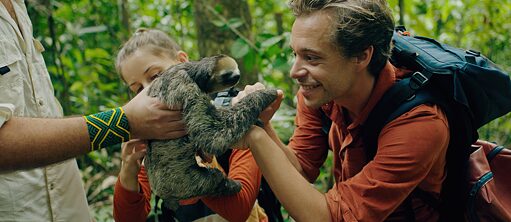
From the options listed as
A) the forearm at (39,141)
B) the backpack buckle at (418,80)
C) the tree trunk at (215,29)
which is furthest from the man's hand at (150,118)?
the tree trunk at (215,29)

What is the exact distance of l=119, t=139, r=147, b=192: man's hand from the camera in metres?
2.38

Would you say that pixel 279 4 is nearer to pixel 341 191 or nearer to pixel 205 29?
pixel 205 29

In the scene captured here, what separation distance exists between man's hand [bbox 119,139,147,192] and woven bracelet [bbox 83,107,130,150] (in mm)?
352

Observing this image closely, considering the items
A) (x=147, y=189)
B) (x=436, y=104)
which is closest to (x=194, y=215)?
(x=147, y=189)

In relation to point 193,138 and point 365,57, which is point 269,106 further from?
point 365,57

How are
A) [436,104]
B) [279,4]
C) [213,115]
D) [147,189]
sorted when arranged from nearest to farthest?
1. [436,104]
2. [213,115]
3. [147,189]
4. [279,4]

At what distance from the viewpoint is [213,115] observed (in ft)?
7.71

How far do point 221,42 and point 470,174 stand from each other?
2.78 m

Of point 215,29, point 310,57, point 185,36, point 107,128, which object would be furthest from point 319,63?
point 185,36

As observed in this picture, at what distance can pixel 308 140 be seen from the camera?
2771 mm

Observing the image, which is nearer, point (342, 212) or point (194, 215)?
point (342, 212)

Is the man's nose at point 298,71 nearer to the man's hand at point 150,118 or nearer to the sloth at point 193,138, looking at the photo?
the sloth at point 193,138

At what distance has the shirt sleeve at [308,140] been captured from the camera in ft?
9.05

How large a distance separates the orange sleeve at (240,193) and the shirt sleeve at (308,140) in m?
0.41
